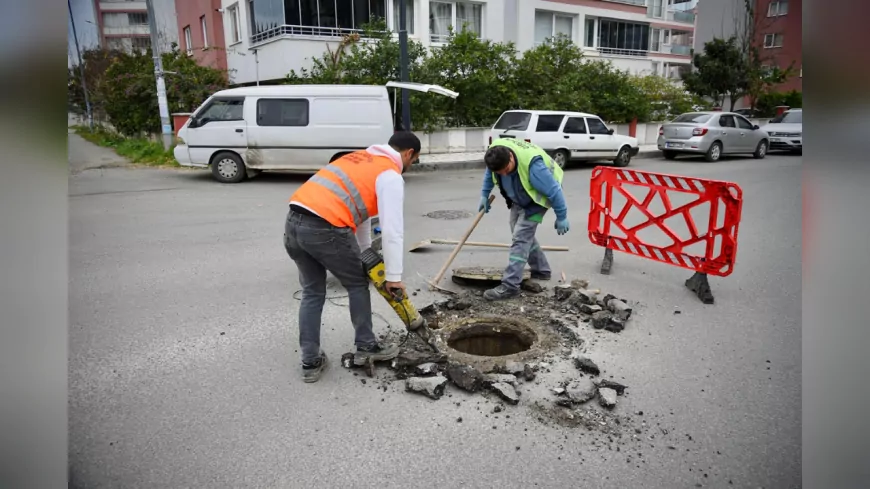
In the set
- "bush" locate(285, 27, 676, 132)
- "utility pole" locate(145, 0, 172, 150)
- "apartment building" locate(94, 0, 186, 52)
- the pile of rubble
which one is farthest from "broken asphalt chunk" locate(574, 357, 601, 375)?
"apartment building" locate(94, 0, 186, 52)

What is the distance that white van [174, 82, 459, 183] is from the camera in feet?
38.6

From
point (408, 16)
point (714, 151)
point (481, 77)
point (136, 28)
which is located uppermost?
point (408, 16)

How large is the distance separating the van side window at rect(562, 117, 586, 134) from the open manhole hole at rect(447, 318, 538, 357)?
11110 mm

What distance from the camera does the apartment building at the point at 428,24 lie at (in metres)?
19.3

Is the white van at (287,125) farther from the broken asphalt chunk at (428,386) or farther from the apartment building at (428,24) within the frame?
the broken asphalt chunk at (428,386)

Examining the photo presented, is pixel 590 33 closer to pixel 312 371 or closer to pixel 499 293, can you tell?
pixel 499 293

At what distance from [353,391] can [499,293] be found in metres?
1.98

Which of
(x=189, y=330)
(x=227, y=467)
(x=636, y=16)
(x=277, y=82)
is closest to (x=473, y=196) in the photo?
(x=189, y=330)

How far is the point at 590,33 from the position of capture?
30031mm

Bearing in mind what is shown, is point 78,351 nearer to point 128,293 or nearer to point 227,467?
point 128,293

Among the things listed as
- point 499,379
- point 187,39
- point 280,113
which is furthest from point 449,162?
point 187,39

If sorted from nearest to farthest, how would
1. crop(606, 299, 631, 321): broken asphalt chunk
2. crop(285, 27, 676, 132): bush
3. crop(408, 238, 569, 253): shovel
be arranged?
1. crop(606, 299, 631, 321): broken asphalt chunk
2. crop(408, 238, 569, 253): shovel
3. crop(285, 27, 676, 132): bush

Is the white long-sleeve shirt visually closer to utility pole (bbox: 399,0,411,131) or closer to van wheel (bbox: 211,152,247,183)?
van wheel (bbox: 211,152,247,183)

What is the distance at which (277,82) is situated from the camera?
19922 millimetres
